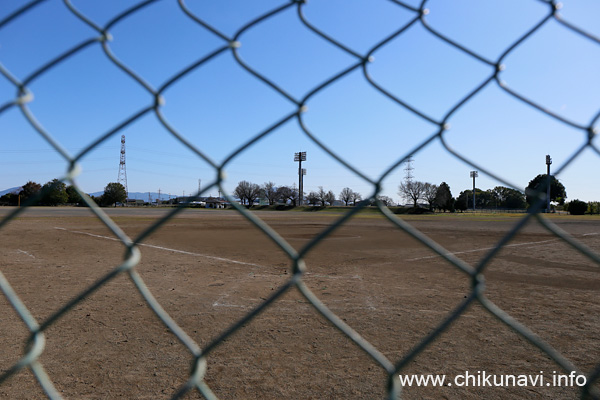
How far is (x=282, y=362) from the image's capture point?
134 inches

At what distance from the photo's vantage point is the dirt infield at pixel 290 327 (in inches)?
120

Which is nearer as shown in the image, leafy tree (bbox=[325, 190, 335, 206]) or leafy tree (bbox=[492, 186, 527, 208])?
leafy tree (bbox=[492, 186, 527, 208])

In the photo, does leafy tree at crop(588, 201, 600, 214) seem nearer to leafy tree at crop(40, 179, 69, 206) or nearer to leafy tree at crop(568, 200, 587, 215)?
leafy tree at crop(568, 200, 587, 215)

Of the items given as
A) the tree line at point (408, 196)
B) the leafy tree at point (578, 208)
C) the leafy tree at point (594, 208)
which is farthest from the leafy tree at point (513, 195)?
the leafy tree at point (594, 208)

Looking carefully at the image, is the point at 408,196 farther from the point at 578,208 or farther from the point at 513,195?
the point at 578,208

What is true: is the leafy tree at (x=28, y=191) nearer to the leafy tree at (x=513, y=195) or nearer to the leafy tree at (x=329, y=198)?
the leafy tree at (x=513, y=195)

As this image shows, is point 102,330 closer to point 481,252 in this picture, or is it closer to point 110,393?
point 110,393

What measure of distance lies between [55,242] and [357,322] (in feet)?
34.2

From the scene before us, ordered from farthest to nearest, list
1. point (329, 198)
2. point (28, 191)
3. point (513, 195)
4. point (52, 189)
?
point (329, 198) → point (28, 191) → point (513, 195) → point (52, 189)

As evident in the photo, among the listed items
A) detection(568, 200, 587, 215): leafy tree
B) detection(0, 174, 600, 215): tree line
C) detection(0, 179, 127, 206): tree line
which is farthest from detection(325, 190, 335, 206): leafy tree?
detection(568, 200, 587, 215): leafy tree

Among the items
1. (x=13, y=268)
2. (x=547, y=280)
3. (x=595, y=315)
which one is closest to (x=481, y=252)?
(x=547, y=280)

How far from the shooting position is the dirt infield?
304cm

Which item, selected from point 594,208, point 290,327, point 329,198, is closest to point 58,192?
point 290,327

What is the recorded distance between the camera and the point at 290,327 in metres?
4.19
